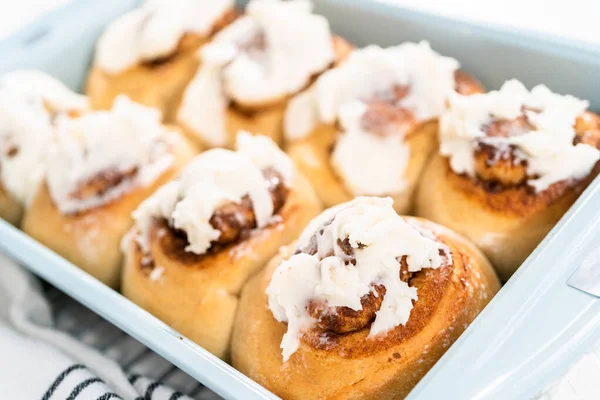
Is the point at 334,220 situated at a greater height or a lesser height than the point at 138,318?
greater

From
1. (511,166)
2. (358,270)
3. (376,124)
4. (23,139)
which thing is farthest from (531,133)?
(23,139)

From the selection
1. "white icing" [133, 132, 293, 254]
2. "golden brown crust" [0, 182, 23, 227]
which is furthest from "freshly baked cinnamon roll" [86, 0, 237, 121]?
"white icing" [133, 132, 293, 254]

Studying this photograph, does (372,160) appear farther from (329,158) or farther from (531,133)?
(531,133)

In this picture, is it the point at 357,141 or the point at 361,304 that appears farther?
the point at 357,141

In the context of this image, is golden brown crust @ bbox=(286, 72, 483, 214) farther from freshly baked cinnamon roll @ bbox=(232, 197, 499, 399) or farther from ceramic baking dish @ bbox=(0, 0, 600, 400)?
freshly baked cinnamon roll @ bbox=(232, 197, 499, 399)

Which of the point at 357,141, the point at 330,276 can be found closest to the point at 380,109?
the point at 357,141

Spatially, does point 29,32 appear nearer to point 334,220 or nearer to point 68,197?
point 68,197
